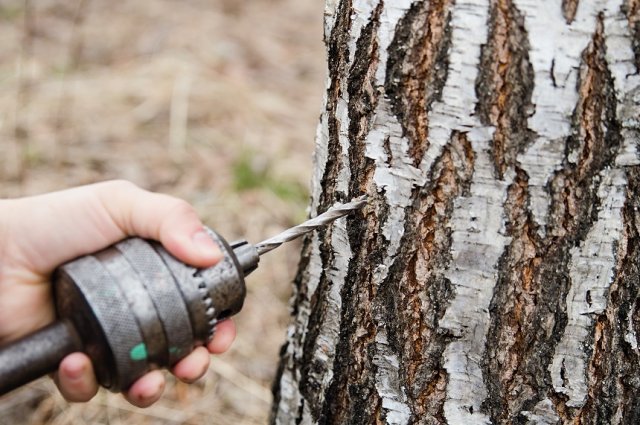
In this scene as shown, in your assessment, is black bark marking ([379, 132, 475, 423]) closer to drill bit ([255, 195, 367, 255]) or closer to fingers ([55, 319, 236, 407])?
drill bit ([255, 195, 367, 255])

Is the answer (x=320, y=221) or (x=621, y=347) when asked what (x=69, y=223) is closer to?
(x=320, y=221)

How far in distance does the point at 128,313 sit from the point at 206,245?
178 millimetres

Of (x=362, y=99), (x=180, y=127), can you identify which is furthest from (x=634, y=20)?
(x=180, y=127)

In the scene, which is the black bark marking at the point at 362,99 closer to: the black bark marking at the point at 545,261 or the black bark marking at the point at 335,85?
the black bark marking at the point at 335,85

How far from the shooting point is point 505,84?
1131 mm

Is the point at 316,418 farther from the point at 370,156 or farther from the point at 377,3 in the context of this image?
the point at 377,3

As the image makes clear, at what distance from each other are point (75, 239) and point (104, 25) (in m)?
4.32

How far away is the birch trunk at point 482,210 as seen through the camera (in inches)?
44.0

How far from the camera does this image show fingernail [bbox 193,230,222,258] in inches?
48.0

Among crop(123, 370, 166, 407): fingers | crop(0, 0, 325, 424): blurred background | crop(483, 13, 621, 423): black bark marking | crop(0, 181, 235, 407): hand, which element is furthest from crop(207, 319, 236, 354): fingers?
crop(0, 0, 325, 424): blurred background

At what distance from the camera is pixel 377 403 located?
1.42 m

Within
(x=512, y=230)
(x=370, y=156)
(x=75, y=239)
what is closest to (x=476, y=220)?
(x=512, y=230)

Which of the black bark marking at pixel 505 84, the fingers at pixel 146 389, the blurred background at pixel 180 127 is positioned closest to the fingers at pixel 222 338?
the fingers at pixel 146 389

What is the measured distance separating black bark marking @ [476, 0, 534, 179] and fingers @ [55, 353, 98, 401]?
2.49 feet
